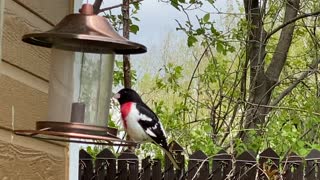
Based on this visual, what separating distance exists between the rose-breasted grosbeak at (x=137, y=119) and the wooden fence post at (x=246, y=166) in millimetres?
748

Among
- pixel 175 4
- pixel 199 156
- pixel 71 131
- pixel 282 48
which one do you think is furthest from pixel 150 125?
pixel 282 48

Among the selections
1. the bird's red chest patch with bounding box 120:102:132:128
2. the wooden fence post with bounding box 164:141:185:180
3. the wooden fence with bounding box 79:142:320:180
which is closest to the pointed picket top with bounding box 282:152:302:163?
the wooden fence with bounding box 79:142:320:180

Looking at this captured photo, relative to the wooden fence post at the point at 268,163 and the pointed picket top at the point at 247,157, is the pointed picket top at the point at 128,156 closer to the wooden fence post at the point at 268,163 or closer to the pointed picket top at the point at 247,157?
the pointed picket top at the point at 247,157

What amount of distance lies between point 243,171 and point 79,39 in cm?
269

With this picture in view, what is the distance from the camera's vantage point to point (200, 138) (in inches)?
185

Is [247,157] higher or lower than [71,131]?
lower

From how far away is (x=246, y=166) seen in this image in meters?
4.13

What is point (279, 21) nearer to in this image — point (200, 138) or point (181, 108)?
point (181, 108)

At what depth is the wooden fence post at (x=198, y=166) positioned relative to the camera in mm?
4160

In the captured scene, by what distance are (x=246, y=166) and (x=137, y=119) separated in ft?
4.34

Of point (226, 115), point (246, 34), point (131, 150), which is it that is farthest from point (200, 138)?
point (246, 34)

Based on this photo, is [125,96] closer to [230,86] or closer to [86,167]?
[86,167]

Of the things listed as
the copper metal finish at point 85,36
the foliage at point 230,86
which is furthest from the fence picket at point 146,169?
the copper metal finish at point 85,36

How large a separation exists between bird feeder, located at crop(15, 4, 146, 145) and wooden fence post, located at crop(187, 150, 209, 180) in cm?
237
